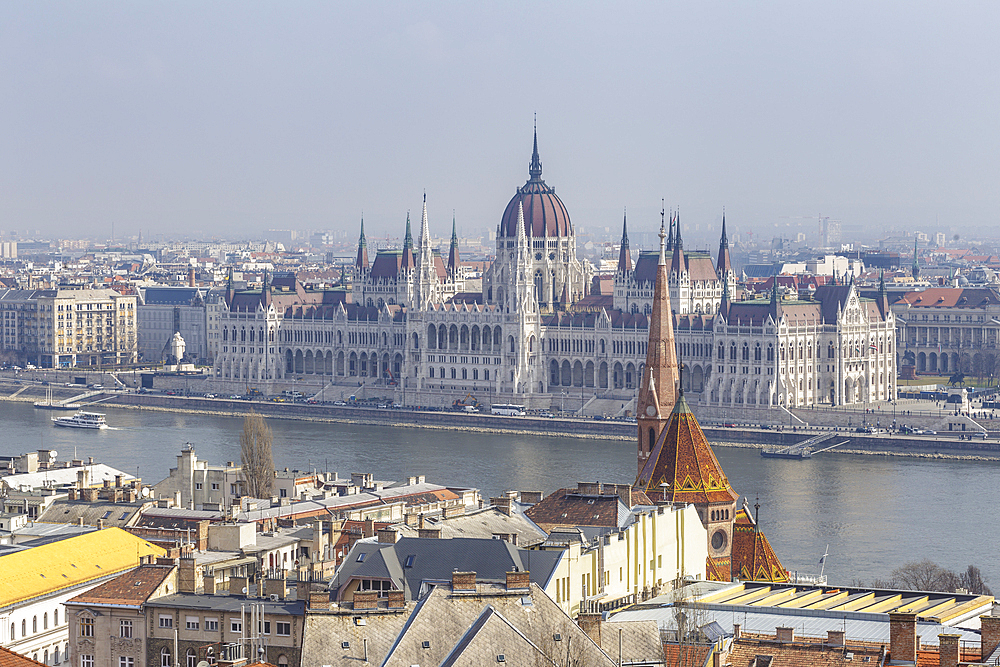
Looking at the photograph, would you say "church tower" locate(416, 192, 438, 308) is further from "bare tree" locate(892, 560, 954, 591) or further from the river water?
"bare tree" locate(892, 560, 954, 591)

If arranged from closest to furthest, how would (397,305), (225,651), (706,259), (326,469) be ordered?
(225,651), (326,469), (706,259), (397,305)

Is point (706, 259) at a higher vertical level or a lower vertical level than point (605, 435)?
higher

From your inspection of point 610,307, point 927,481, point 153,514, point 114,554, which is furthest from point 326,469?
point 610,307

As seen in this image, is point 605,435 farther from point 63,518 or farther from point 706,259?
point 63,518

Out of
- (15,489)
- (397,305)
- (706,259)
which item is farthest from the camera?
(397,305)

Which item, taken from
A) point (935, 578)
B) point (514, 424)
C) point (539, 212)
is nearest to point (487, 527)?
point (935, 578)

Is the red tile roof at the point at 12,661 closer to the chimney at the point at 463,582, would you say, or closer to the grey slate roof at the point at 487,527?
the chimney at the point at 463,582

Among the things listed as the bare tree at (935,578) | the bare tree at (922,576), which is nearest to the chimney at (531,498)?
the bare tree at (935,578)

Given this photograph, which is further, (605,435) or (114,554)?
(605,435)
